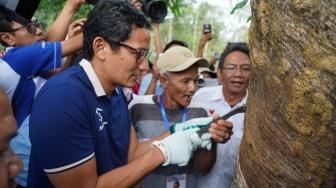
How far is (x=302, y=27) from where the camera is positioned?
0.77 metres

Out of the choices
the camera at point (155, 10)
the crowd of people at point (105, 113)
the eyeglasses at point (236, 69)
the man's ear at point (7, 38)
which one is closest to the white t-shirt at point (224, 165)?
the crowd of people at point (105, 113)

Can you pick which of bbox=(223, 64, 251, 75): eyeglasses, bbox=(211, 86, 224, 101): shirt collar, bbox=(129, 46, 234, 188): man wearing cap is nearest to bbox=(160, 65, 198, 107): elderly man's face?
bbox=(129, 46, 234, 188): man wearing cap

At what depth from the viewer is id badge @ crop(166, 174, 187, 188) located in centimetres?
219

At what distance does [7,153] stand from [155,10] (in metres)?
2.48

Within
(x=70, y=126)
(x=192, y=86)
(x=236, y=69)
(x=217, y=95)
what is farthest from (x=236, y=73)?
(x=70, y=126)

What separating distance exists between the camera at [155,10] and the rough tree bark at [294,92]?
7.21 ft

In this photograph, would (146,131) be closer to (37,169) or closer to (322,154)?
(37,169)

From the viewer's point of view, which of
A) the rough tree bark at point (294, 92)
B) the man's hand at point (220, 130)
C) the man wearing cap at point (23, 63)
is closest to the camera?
the rough tree bark at point (294, 92)

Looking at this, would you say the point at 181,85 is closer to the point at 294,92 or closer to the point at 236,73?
the point at 236,73

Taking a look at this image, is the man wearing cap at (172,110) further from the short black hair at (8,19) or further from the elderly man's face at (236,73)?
the short black hair at (8,19)

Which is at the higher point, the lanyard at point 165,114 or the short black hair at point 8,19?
the short black hair at point 8,19

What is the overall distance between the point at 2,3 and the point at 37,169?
131 centimetres

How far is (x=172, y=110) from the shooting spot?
2.42 metres

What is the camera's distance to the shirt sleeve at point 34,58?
215cm
